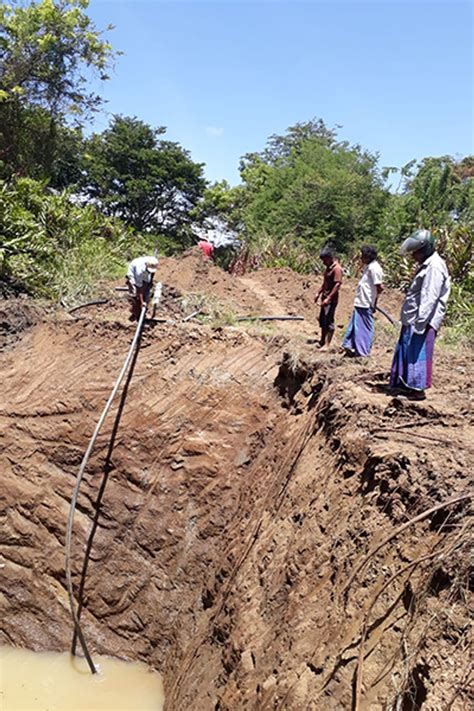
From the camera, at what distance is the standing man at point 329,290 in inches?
298

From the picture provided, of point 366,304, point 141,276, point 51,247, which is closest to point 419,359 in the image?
point 366,304

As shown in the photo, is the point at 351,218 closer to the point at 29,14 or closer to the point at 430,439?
the point at 29,14

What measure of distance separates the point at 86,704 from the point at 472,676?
4.82 metres

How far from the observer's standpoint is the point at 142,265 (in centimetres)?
735

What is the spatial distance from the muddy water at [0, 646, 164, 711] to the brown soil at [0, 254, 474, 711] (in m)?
0.17

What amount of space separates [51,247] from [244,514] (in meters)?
7.33

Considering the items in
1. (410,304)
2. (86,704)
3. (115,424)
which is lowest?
(86,704)

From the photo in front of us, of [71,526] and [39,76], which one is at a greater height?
[39,76]

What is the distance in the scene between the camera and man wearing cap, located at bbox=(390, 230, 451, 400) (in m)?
4.90

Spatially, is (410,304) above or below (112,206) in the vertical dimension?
below

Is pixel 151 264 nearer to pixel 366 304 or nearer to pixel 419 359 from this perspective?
pixel 366 304

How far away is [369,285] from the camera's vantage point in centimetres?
690

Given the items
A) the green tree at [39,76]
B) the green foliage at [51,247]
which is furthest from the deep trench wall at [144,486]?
the green tree at [39,76]

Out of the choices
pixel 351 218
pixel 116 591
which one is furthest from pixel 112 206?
pixel 116 591
